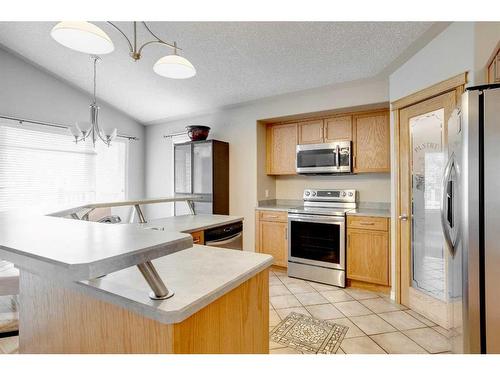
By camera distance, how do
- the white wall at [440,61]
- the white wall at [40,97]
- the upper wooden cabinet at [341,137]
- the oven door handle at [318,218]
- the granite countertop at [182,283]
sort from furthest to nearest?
the white wall at [40,97]
the upper wooden cabinet at [341,137]
the oven door handle at [318,218]
the white wall at [440,61]
the granite countertop at [182,283]

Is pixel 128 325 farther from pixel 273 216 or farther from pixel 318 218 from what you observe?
pixel 273 216

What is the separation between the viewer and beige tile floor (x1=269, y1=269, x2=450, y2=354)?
2006mm

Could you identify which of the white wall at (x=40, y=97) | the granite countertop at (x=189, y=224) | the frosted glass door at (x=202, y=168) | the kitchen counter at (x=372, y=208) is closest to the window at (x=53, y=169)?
the white wall at (x=40, y=97)

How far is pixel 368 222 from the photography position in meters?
3.03

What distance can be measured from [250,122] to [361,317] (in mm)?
2910

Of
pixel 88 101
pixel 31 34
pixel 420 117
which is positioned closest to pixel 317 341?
pixel 420 117

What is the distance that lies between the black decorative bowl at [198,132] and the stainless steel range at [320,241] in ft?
5.98

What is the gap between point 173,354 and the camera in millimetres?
787

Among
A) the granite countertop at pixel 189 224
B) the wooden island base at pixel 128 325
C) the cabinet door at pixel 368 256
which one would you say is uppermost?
the granite countertop at pixel 189 224

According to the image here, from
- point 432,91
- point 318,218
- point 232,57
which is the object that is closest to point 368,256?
point 318,218

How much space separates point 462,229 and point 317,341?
4.45ft

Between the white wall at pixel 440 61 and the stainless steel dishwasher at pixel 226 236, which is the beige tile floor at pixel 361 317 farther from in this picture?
the white wall at pixel 440 61

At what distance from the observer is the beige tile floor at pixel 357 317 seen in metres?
2.00

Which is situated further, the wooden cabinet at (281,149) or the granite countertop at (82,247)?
the wooden cabinet at (281,149)
